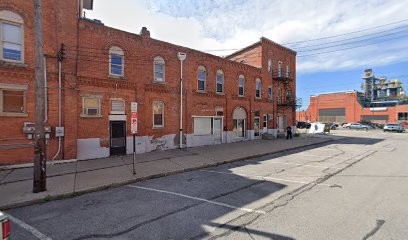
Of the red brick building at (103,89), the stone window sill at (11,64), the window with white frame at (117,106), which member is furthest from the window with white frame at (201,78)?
the stone window sill at (11,64)

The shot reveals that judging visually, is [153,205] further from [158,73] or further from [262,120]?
[262,120]

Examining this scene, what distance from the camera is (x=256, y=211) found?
5660 mm

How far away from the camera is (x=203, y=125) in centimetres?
1859

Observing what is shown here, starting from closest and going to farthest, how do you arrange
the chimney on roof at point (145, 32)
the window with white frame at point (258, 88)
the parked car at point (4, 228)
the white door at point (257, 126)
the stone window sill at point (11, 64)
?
the parked car at point (4, 228)
the stone window sill at point (11, 64)
the chimney on roof at point (145, 32)
the white door at point (257, 126)
the window with white frame at point (258, 88)

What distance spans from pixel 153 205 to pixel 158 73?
11402 millimetres

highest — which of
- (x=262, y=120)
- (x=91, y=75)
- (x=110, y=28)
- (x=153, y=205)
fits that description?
(x=110, y=28)

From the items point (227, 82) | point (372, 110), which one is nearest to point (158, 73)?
point (227, 82)

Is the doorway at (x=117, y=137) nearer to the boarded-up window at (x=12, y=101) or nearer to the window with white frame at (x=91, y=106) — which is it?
the window with white frame at (x=91, y=106)

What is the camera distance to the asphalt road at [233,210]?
15.1 feet

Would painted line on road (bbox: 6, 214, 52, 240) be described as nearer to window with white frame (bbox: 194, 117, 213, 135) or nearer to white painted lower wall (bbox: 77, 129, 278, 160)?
white painted lower wall (bbox: 77, 129, 278, 160)

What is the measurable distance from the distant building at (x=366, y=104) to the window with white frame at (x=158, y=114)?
4574 centimetres

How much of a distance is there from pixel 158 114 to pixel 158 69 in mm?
3233

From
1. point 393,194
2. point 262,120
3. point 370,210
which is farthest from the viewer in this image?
point 262,120

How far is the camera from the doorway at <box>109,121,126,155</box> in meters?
13.6
